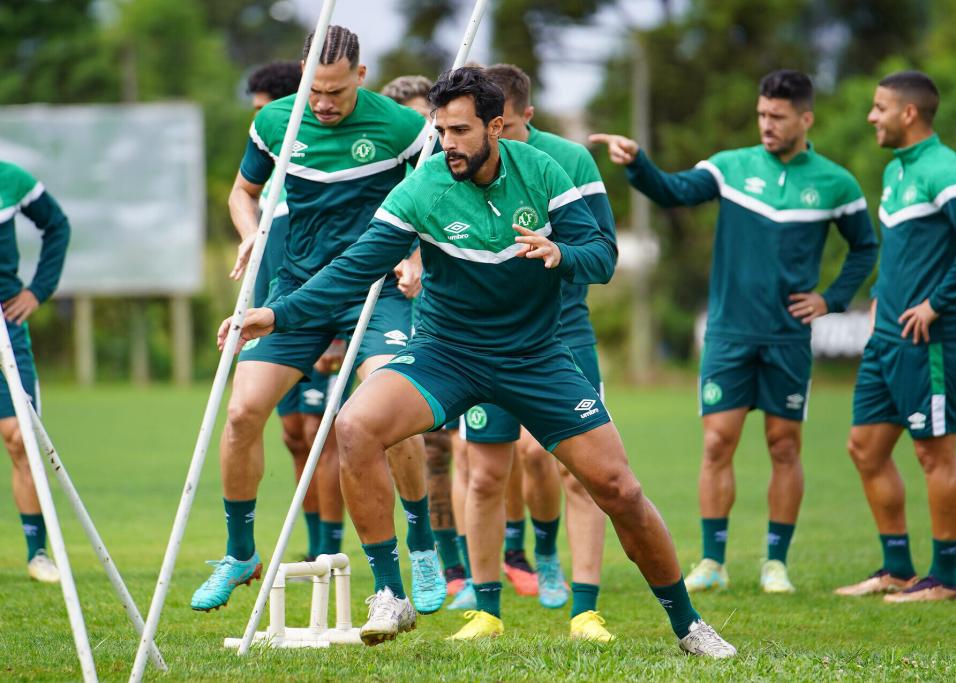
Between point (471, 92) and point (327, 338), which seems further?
point (327, 338)

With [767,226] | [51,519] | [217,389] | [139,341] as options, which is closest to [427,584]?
[217,389]

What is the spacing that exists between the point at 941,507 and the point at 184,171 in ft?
91.3

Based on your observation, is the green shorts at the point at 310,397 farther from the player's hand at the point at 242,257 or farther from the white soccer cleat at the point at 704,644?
the white soccer cleat at the point at 704,644

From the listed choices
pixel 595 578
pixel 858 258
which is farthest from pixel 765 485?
pixel 595 578

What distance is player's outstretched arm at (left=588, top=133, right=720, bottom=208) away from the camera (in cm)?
840

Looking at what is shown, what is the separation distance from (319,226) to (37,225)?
307cm

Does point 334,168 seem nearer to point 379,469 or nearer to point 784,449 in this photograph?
point 379,469

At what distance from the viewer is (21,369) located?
Answer: 8.84 meters

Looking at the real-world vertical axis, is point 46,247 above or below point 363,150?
below

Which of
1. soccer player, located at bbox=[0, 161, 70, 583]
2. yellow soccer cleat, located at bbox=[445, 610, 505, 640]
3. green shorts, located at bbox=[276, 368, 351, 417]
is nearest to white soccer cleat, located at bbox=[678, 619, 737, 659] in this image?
yellow soccer cleat, located at bbox=[445, 610, 505, 640]

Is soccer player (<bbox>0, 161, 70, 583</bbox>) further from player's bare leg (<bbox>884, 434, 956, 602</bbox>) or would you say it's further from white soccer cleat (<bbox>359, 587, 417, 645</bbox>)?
player's bare leg (<bbox>884, 434, 956, 602</bbox>)

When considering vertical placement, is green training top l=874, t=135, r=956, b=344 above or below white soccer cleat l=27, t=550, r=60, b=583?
above

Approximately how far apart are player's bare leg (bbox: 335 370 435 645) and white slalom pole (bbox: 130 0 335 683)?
57cm

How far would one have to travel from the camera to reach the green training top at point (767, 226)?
8.86 metres
